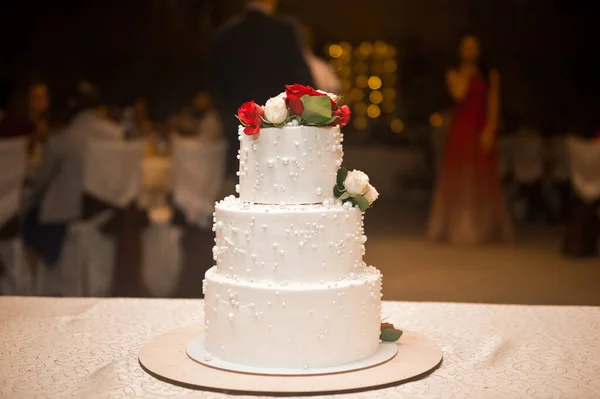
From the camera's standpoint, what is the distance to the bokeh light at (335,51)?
11.4 meters

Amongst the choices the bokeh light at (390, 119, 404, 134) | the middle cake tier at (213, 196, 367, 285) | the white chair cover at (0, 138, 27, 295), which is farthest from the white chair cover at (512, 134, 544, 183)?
the middle cake tier at (213, 196, 367, 285)

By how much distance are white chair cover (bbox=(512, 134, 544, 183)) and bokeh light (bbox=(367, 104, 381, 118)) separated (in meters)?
3.25

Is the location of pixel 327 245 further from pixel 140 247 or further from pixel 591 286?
pixel 591 286

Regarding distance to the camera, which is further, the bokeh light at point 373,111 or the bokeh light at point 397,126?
the bokeh light at point 373,111

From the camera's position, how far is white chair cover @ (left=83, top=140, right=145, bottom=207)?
4734 millimetres

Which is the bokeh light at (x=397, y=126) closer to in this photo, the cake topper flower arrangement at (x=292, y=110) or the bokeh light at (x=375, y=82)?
the bokeh light at (x=375, y=82)

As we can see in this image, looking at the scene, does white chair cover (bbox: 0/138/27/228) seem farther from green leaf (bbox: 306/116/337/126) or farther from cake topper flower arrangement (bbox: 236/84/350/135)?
green leaf (bbox: 306/116/337/126)

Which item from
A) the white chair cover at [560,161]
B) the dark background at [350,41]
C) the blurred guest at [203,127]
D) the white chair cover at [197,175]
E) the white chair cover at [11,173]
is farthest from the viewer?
Answer: the dark background at [350,41]

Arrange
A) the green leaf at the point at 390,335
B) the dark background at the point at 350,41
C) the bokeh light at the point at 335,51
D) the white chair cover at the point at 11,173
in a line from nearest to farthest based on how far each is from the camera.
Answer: the green leaf at the point at 390,335 < the white chair cover at the point at 11,173 < the dark background at the point at 350,41 < the bokeh light at the point at 335,51

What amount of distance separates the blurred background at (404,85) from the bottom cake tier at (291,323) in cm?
379

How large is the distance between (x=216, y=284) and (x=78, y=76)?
8708 millimetres

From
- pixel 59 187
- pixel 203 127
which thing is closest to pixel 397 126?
pixel 203 127

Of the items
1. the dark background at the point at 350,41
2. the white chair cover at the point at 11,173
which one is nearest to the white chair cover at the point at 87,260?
the white chair cover at the point at 11,173

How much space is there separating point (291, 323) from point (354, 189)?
432mm
